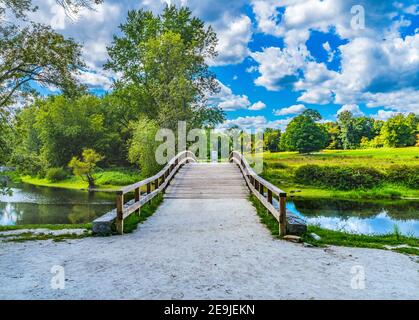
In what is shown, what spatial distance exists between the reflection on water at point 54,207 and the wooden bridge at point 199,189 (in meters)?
7.90

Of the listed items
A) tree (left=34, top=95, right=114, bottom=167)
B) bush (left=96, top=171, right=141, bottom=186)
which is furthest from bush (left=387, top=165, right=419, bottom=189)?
tree (left=34, top=95, right=114, bottom=167)

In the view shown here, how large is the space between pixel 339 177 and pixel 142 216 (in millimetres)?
27567

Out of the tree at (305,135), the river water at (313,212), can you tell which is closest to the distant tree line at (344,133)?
the tree at (305,135)

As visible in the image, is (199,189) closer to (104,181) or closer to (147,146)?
(147,146)

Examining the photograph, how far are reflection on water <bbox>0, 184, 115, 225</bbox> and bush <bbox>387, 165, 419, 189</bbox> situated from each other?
82.6ft

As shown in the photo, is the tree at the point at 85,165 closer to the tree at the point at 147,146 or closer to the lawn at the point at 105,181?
the lawn at the point at 105,181

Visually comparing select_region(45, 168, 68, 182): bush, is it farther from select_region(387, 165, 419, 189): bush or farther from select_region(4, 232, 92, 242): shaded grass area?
select_region(4, 232, 92, 242): shaded grass area

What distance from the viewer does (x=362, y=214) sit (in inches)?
855

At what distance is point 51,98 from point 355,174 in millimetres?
27375

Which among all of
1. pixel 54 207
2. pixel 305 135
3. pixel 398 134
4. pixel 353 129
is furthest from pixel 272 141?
pixel 54 207

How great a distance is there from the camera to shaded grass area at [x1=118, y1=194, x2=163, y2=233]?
809 cm

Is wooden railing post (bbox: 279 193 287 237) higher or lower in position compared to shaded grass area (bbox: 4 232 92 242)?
higher

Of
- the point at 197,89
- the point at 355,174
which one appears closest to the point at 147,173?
the point at 197,89
